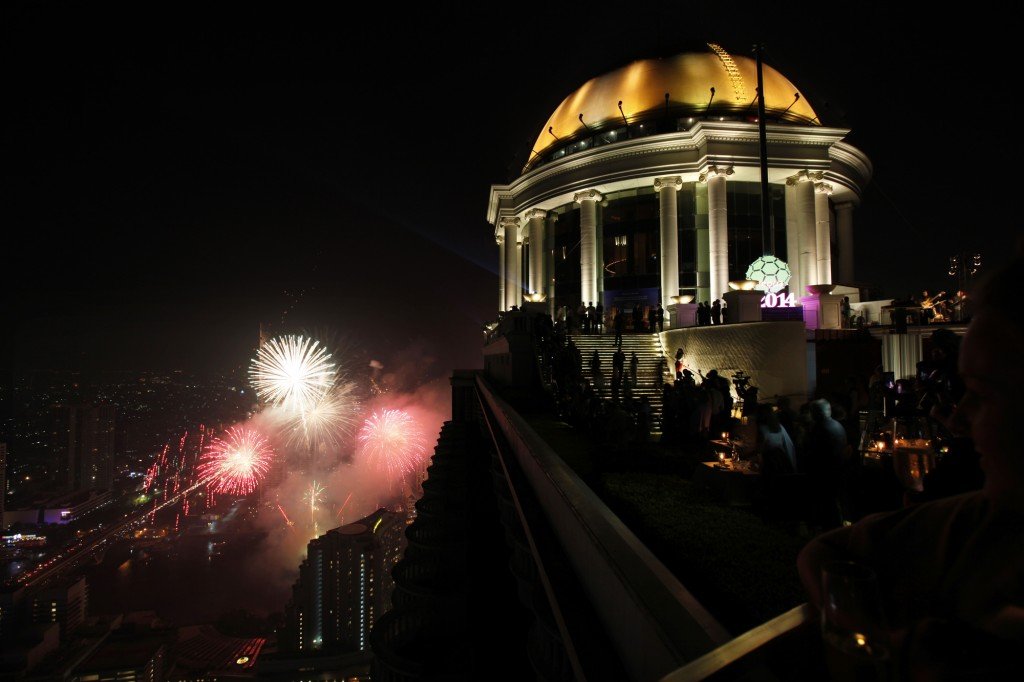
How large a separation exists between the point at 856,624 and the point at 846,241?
144 feet

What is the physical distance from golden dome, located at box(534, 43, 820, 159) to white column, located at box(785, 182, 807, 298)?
5.73 meters

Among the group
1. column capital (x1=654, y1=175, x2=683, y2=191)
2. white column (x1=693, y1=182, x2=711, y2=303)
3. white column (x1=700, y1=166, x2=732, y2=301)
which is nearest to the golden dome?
white column (x1=693, y1=182, x2=711, y2=303)

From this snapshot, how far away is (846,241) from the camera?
37312mm

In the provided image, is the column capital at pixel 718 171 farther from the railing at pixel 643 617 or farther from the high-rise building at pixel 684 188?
the railing at pixel 643 617

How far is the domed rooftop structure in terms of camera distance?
34.7m

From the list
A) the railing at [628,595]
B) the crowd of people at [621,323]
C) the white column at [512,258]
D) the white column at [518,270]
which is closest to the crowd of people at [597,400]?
the crowd of people at [621,323]

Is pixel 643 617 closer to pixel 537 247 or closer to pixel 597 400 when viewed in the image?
pixel 597 400

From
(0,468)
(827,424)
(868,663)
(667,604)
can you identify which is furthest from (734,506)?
(0,468)

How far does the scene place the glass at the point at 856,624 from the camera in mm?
1018

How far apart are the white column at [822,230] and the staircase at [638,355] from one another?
49.2ft

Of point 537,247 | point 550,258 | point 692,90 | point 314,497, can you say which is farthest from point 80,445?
point 692,90

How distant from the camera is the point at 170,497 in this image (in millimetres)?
74438

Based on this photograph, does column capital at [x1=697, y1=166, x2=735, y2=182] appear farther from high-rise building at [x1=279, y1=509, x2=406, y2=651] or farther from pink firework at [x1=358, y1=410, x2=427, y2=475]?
pink firework at [x1=358, y1=410, x2=427, y2=475]

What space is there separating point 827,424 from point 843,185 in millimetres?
34702
